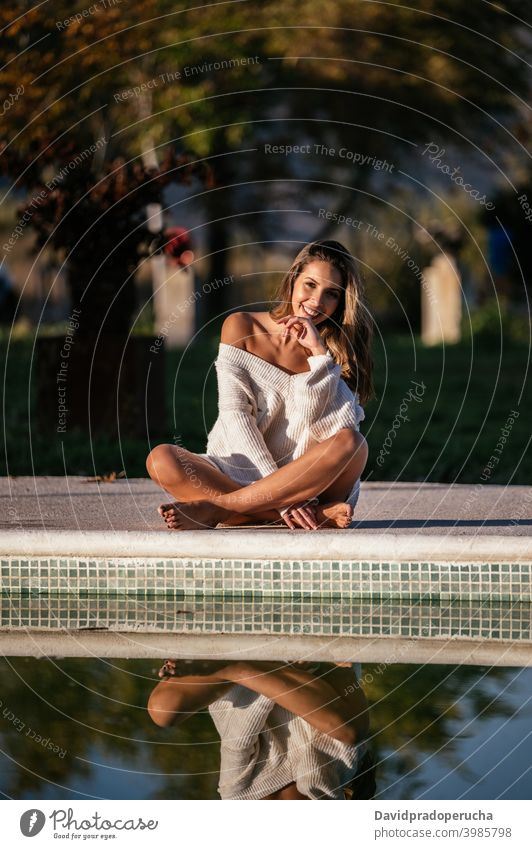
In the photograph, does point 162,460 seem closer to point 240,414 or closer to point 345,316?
point 240,414

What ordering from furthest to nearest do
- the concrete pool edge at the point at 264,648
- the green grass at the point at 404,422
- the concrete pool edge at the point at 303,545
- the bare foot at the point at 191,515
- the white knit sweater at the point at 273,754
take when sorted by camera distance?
the green grass at the point at 404,422
the bare foot at the point at 191,515
the concrete pool edge at the point at 303,545
the concrete pool edge at the point at 264,648
the white knit sweater at the point at 273,754

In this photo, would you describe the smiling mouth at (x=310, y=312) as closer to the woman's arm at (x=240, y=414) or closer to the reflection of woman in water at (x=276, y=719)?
the woman's arm at (x=240, y=414)

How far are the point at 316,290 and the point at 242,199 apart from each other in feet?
51.0

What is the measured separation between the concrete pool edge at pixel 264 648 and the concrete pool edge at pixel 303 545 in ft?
1.05

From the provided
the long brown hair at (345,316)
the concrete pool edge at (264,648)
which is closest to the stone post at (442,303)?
the long brown hair at (345,316)

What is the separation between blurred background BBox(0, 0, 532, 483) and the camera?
7.68 m

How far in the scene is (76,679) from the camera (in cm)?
→ 360

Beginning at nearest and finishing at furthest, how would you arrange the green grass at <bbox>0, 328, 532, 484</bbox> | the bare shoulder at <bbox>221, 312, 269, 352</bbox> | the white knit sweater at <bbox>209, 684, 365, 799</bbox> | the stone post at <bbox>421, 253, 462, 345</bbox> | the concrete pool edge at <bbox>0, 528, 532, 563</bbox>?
the white knit sweater at <bbox>209, 684, 365, 799</bbox>, the concrete pool edge at <bbox>0, 528, 532, 563</bbox>, the bare shoulder at <bbox>221, 312, 269, 352</bbox>, the green grass at <bbox>0, 328, 532, 484</bbox>, the stone post at <bbox>421, 253, 462, 345</bbox>

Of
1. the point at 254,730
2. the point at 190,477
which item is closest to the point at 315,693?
the point at 254,730

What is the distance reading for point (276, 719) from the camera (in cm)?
322

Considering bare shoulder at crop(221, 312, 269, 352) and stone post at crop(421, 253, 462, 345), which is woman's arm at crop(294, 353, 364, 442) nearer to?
bare shoulder at crop(221, 312, 269, 352)

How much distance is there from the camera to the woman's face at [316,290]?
4570mm

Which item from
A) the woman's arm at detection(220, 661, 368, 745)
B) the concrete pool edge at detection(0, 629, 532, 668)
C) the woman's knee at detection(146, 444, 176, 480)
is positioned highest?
the woman's knee at detection(146, 444, 176, 480)

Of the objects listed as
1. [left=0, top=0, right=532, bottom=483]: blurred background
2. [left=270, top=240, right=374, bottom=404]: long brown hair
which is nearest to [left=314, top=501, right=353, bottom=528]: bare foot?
[left=270, top=240, right=374, bottom=404]: long brown hair
